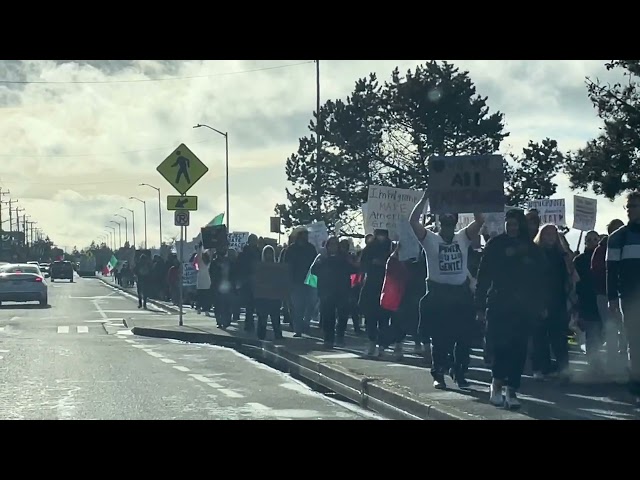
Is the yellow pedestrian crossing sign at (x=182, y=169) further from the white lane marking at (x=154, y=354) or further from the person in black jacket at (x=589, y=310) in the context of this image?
the person in black jacket at (x=589, y=310)

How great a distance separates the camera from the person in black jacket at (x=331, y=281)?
1989 centimetres

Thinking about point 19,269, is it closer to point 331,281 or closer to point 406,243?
point 331,281

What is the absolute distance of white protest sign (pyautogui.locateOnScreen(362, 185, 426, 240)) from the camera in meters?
24.3

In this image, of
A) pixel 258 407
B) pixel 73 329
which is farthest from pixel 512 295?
pixel 73 329

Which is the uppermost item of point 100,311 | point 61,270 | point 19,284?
point 61,270

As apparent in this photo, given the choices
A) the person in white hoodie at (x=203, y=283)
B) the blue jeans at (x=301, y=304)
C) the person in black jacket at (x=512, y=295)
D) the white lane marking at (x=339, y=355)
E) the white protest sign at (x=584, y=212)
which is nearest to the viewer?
the person in black jacket at (x=512, y=295)

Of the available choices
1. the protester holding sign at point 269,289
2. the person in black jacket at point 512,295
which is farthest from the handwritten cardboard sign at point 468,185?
the protester holding sign at point 269,289

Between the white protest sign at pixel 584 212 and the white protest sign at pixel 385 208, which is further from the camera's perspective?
the white protest sign at pixel 385 208

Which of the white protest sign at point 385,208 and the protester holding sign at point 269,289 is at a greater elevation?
the white protest sign at point 385,208

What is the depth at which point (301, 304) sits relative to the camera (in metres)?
23.1

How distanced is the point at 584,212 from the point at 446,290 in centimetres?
1036

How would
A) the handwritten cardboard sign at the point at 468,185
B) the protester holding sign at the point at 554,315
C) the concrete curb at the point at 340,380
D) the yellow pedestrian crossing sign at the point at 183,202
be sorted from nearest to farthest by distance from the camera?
the concrete curb at the point at 340,380
the protester holding sign at the point at 554,315
the handwritten cardboard sign at the point at 468,185
the yellow pedestrian crossing sign at the point at 183,202

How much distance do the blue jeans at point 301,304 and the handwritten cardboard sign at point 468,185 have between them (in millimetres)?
7916
